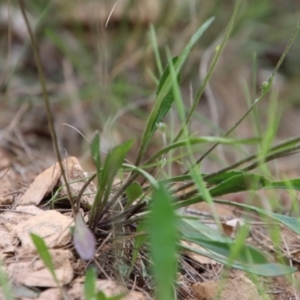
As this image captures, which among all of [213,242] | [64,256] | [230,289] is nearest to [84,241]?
[64,256]

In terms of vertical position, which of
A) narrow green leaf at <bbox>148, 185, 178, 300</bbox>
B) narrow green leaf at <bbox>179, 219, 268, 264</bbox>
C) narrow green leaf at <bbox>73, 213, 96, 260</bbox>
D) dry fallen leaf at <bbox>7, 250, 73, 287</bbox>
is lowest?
dry fallen leaf at <bbox>7, 250, 73, 287</bbox>

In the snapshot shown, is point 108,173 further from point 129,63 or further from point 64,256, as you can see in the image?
point 129,63

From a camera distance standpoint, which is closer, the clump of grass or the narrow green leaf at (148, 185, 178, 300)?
the narrow green leaf at (148, 185, 178, 300)

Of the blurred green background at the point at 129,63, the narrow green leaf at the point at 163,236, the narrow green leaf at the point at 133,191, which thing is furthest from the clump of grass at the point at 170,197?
the blurred green background at the point at 129,63

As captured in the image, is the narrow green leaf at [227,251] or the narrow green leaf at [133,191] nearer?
the narrow green leaf at [227,251]

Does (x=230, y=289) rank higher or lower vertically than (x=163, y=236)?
lower

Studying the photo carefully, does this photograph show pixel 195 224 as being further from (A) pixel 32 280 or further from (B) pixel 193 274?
(A) pixel 32 280

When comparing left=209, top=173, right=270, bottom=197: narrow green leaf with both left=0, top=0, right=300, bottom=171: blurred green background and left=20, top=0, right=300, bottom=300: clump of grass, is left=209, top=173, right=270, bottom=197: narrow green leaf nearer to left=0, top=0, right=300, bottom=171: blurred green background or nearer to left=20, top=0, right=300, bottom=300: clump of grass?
left=20, top=0, right=300, bottom=300: clump of grass

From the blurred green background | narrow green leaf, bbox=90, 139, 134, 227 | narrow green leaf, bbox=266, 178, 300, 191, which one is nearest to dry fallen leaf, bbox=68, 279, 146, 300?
narrow green leaf, bbox=90, 139, 134, 227

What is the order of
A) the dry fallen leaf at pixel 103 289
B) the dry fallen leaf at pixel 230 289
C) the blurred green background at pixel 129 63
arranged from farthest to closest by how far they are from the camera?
the blurred green background at pixel 129 63 < the dry fallen leaf at pixel 230 289 < the dry fallen leaf at pixel 103 289

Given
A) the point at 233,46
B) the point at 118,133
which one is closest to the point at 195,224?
the point at 118,133

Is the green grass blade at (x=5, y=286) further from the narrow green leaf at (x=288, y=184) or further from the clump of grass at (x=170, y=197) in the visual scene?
the narrow green leaf at (x=288, y=184)
